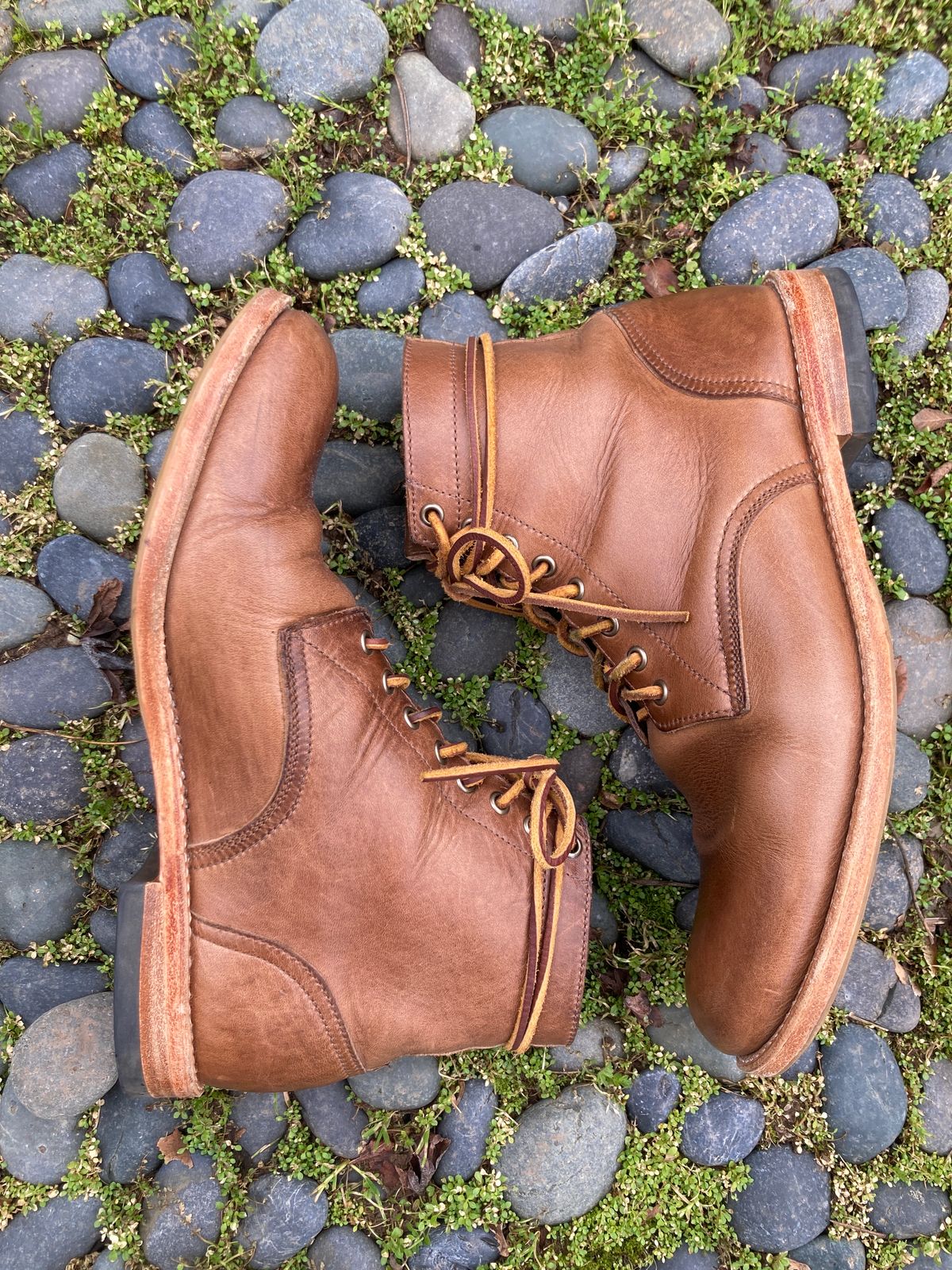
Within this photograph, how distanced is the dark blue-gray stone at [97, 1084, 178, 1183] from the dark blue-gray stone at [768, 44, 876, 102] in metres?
4.46

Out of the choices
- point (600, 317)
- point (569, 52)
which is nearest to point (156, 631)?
point (600, 317)

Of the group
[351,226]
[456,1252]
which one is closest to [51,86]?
[351,226]

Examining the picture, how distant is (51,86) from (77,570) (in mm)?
1760

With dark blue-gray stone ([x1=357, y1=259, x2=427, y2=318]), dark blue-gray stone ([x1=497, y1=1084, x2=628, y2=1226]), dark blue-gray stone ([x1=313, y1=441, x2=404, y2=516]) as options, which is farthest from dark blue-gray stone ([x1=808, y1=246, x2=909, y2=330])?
dark blue-gray stone ([x1=497, y1=1084, x2=628, y2=1226])

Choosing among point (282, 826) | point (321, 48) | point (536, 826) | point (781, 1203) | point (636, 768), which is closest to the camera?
point (282, 826)

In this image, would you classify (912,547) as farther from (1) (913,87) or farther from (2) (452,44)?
(2) (452,44)

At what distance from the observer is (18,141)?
3100 mm

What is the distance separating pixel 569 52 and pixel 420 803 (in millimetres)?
2784

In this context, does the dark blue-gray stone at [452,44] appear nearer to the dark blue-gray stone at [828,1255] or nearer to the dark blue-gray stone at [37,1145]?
the dark blue-gray stone at [37,1145]

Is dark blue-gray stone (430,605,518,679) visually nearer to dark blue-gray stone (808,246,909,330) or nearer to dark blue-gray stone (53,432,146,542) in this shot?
dark blue-gray stone (53,432,146,542)

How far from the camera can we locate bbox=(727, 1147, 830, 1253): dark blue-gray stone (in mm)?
3131

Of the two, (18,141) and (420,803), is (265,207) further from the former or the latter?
(420,803)

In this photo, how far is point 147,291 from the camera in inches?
122

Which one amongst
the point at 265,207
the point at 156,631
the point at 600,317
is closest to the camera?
the point at 156,631
